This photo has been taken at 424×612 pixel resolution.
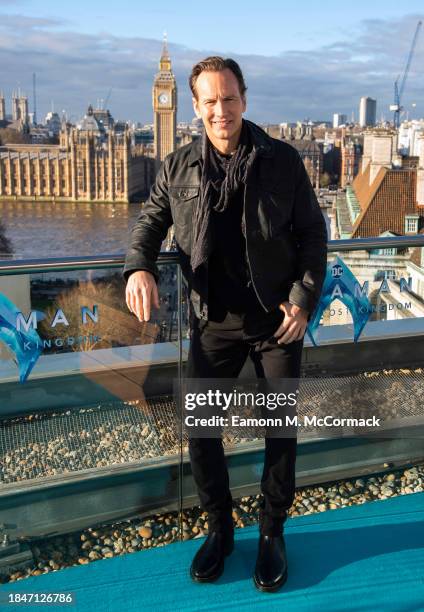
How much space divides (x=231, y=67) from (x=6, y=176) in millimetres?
63729

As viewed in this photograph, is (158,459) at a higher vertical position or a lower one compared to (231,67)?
lower

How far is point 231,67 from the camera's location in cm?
148

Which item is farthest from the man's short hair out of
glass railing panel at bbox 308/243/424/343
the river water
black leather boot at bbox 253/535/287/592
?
the river water

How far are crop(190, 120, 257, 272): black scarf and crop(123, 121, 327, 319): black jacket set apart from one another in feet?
0.08

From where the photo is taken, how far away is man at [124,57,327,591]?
4.89 feet

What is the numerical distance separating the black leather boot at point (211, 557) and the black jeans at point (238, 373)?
3 cm

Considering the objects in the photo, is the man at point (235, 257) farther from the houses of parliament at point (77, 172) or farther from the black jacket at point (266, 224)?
the houses of parliament at point (77, 172)

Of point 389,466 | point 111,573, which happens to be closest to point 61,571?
point 111,573

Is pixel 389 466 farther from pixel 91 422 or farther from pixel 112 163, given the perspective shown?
pixel 112 163

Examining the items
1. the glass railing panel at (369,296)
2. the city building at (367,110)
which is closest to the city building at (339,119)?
the city building at (367,110)

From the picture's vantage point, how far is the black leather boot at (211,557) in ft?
5.54

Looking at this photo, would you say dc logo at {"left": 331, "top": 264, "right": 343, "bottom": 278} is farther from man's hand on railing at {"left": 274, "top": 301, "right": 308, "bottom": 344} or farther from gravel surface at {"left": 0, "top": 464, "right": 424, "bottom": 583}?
gravel surface at {"left": 0, "top": 464, "right": 424, "bottom": 583}

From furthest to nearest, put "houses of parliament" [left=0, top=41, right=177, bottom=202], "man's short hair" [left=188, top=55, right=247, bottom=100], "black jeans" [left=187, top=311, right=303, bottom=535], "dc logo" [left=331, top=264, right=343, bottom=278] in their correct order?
"houses of parliament" [left=0, top=41, right=177, bottom=202] → "dc logo" [left=331, top=264, right=343, bottom=278] → "black jeans" [left=187, top=311, right=303, bottom=535] → "man's short hair" [left=188, top=55, right=247, bottom=100]

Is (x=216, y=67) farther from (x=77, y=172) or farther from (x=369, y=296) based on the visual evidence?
(x=77, y=172)
